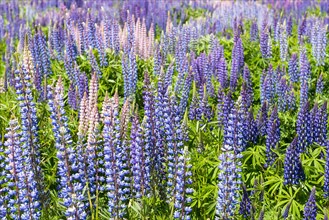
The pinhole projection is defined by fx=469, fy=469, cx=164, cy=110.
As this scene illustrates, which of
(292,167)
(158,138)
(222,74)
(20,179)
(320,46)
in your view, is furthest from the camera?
(320,46)

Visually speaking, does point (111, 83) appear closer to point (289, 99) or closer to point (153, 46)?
point (153, 46)

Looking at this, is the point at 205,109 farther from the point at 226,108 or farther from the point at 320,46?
the point at 320,46

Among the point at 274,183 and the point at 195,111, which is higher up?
the point at 195,111

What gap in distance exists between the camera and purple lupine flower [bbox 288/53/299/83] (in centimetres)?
804

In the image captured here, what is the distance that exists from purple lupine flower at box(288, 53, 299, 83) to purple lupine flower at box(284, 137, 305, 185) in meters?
3.40

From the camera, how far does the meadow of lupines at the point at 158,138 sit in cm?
413

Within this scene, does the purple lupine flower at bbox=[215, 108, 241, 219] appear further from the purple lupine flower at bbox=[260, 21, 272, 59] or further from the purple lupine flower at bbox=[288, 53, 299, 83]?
the purple lupine flower at bbox=[260, 21, 272, 59]

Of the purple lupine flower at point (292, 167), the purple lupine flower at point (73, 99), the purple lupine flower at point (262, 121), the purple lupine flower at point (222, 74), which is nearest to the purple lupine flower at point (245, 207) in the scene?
the purple lupine flower at point (292, 167)

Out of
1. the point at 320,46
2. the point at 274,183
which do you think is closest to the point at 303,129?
the point at 274,183

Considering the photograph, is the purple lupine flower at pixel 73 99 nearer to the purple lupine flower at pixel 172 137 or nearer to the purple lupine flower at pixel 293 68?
the purple lupine flower at pixel 172 137

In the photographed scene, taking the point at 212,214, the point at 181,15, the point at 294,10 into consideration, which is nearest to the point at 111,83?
the point at 212,214

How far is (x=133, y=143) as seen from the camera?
4539mm

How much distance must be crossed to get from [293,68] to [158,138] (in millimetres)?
4140

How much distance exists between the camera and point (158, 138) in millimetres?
4773
